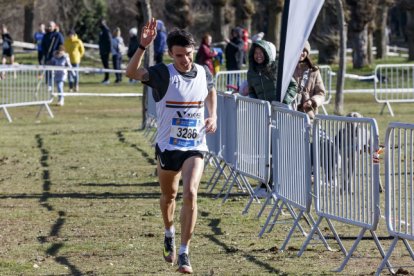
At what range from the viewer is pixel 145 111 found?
25.1 meters

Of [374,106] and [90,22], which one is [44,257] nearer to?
[374,106]

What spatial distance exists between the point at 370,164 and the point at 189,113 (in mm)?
1534

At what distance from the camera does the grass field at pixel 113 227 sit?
10.1 metres

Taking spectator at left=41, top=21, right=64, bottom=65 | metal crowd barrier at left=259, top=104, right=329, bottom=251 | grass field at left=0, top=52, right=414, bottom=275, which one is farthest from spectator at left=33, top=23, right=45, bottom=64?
metal crowd barrier at left=259, top=104, right=329, bottom=251

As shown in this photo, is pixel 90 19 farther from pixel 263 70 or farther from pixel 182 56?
pixel 182 56

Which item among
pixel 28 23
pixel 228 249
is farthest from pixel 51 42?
pixel 28 23

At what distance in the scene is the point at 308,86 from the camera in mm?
14734

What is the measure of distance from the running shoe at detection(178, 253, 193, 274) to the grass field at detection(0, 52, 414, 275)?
132 mm

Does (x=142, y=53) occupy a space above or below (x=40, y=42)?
above

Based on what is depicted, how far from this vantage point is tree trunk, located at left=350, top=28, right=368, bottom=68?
53.2 m

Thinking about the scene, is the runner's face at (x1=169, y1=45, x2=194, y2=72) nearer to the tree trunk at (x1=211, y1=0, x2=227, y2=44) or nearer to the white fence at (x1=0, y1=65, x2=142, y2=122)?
the white fence at (x1=0, y1=65, x2=142, y2=122)

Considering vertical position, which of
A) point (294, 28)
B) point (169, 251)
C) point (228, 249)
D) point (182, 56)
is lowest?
point (228, 249)

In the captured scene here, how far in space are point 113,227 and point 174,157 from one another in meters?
2.59

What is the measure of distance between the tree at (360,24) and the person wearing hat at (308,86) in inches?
1514
